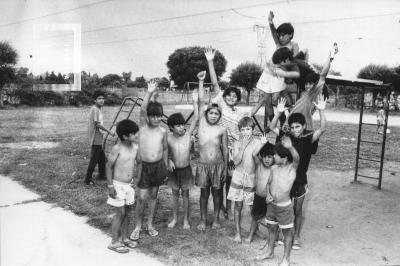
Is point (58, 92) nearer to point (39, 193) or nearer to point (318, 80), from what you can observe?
point (39, 193)

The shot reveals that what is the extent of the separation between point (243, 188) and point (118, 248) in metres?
1.46

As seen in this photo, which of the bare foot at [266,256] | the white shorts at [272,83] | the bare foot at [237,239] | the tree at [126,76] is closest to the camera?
the bare foot at [266,256]

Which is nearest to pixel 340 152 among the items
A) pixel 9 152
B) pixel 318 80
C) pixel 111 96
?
pixel 318 80

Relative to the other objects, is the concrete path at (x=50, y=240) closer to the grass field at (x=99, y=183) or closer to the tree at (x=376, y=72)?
the grass field at (x=99, y=183)

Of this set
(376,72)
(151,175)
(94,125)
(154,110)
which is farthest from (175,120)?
(376,72)

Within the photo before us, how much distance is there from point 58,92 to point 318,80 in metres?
29.7

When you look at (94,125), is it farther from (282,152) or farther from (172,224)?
(282,152)

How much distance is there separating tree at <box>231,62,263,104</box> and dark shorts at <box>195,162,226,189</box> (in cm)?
4198

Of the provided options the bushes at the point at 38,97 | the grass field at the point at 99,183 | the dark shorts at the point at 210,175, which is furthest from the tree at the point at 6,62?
the dark shorts at the point at 210,175

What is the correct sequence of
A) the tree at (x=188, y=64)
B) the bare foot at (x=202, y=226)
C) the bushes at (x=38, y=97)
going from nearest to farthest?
the bare foot at (x=202, y=226), the bushes at (x=38, y=97), the tree at (x=188, y=64)

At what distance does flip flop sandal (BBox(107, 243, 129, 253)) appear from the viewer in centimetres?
367

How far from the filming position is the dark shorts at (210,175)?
173 inches

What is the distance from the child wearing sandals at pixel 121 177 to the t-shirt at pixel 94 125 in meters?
2.64

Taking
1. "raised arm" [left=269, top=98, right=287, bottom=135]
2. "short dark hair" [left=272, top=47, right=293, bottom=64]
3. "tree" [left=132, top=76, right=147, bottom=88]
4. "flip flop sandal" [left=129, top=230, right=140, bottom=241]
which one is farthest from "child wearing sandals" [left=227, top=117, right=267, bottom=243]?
"tree" [left=132, top=76, right=147, bottom=88]
